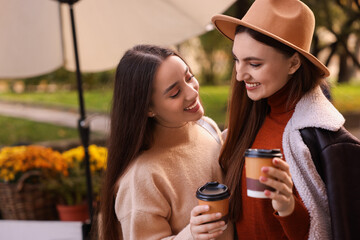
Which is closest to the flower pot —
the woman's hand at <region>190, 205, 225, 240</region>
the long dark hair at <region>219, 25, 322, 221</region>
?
the long dark hair at <region>219, 25, 322, 221</region>

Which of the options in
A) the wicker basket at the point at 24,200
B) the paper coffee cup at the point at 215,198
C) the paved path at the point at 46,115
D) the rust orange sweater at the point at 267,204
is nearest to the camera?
the paper coffee cup at the point at 215,198

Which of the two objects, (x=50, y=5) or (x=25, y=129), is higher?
(x=50, y=5)

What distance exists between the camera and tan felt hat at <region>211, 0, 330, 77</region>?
1.49 m

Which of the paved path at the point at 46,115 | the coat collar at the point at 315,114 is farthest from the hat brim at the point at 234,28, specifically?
the paved path at the point at 46,115

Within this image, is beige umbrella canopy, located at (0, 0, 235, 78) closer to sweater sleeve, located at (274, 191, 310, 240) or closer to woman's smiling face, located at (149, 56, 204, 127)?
woman's smiling face, located at (149, 56, 204, 127)

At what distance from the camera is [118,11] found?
3299mm

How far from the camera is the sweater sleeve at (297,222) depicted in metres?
1.38

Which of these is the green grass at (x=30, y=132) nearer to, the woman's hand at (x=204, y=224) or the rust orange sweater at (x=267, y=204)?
the rust orange sweater at (x=267, y=204)

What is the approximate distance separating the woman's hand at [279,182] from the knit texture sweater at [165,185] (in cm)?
44

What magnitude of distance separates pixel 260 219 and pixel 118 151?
704 millimetres

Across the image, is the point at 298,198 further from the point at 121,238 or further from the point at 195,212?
the point at 121,238

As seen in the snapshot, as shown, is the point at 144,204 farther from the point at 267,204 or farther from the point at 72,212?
the point at 72,212

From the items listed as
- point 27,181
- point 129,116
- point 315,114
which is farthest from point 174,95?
point 27,181

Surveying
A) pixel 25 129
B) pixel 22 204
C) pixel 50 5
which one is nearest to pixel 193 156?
pixel 50 5
